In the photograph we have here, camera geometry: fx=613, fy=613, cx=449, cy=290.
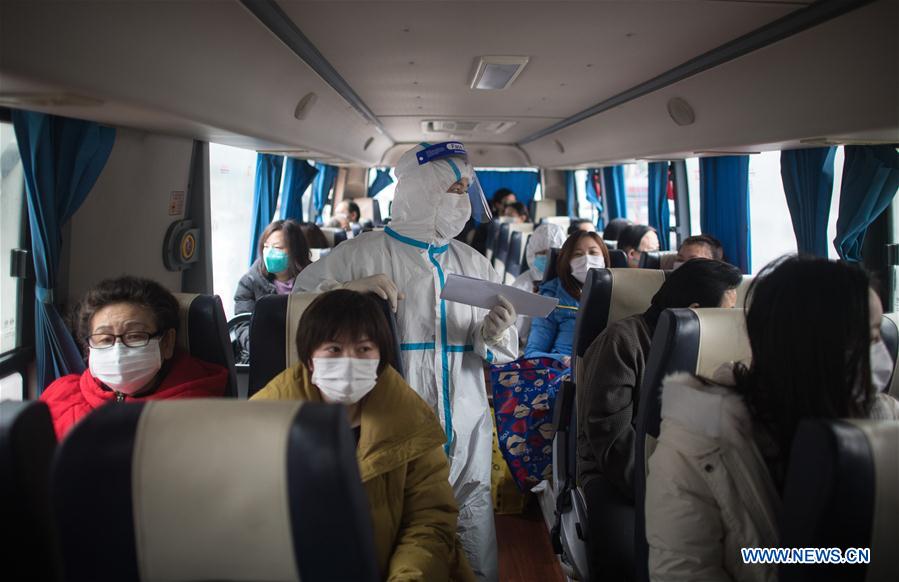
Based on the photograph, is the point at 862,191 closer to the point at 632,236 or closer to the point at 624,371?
the point at 624,371

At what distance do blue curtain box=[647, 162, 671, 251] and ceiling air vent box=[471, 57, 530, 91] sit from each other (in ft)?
11.2

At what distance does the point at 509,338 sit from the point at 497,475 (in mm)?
1527

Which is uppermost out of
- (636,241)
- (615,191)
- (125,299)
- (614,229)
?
(615,191)

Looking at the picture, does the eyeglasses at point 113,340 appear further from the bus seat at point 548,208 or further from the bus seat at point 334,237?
the bus seat at point 548,208

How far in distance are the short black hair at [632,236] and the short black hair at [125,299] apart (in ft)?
Answer: 17.5

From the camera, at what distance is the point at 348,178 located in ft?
45.7

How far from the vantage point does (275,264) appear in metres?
4.93

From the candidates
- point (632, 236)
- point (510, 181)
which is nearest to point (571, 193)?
point (510, 181)

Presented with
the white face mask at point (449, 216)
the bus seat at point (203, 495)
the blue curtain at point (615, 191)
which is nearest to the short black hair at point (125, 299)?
the white face mask at point (449, 216)

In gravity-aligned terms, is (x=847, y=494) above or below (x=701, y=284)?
below

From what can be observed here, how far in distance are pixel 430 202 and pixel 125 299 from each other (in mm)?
1381

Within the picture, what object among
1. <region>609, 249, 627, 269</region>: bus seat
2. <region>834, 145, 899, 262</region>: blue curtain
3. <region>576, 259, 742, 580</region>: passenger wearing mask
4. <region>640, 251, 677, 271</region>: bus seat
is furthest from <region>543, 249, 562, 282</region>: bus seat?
<region>576, 259, 742, 580</region>: passenger wearing mask

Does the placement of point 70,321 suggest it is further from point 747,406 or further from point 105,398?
point 747,406

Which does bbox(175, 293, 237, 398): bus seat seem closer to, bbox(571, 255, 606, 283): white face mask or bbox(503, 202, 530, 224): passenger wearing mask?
bbox(571, 255, 606, 283): white face mask
